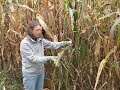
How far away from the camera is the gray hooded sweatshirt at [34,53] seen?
10.0ft

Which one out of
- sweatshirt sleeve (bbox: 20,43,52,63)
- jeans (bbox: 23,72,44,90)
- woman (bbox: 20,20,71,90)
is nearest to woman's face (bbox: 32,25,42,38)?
woman (bbox: 20,20,71,90)

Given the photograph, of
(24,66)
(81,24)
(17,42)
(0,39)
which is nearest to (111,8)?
(81,24)

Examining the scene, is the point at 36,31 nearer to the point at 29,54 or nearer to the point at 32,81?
the point at 29,54

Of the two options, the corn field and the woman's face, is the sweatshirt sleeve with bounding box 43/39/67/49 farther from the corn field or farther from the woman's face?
the woman's face

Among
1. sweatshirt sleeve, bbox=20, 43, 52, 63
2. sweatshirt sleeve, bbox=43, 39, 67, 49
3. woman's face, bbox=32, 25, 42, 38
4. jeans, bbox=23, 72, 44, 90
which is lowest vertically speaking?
jeans, bbox=23, 72, 44, 90

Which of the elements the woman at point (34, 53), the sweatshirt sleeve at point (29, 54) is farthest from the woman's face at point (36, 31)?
the sweatshirt sleeve at point (29, 54)

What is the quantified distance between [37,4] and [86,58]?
2.83 ft

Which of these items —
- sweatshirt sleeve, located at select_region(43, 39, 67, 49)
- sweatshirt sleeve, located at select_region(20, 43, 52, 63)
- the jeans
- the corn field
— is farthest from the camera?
the jeans

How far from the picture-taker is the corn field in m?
2.84

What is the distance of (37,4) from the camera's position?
11.3ft

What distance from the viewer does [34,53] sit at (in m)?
3.12

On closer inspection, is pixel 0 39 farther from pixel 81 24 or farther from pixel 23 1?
pixel 81 24

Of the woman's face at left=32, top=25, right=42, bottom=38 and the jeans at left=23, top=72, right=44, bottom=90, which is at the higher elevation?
the woman's face at left=32, top=25, right=42, bottom=38

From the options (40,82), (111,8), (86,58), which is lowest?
(40,82)
